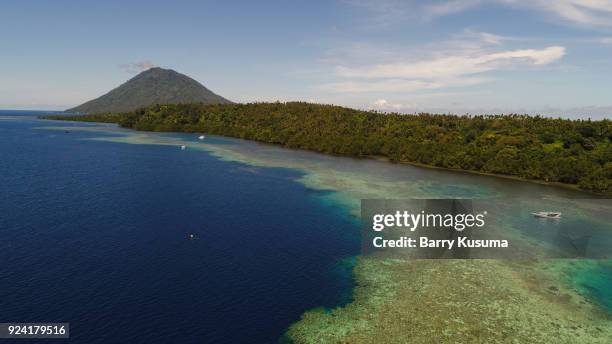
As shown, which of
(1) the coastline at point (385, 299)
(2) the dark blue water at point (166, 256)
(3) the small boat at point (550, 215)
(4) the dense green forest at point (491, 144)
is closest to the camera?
(2) the dark blue water at point (166, 256)

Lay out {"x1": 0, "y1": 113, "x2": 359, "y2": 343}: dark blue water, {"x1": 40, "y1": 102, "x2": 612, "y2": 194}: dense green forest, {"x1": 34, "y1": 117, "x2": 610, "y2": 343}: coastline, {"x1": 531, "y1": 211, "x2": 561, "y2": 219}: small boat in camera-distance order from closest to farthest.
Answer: {"x1": 0, "y1": 113, "x2": 359, "y2": 343}: dark blue water < {"x1": 34, "y1": 117, "x2": 610, "y2": 343}: coastline < {"x1": 531, "y1": 211, "x2": 561, "y2": 219}: small boat < {"x1": 40, "y1": 102, "x2": 612, "y2": 194}: dense green forest

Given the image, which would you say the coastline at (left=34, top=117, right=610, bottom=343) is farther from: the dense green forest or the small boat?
the dense green forest

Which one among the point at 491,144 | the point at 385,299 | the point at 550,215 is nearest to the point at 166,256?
the point at 385,299

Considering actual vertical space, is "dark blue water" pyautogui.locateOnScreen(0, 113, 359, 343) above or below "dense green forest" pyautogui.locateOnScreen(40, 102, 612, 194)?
below

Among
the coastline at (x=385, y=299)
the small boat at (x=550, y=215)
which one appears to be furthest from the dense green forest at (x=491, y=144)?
the coastline at (x=385, y=299)

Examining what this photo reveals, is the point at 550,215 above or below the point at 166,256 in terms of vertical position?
above

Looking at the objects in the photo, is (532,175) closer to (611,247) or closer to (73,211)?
(611,247)

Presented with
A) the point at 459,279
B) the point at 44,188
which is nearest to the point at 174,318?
the point at 459,279

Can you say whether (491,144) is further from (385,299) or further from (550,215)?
(385,299)

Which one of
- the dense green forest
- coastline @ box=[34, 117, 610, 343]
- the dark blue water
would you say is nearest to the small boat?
coastline @ box=[34, 117, 610, 343]

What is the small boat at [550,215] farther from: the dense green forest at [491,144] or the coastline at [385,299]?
the dense green forest at [491,144]
